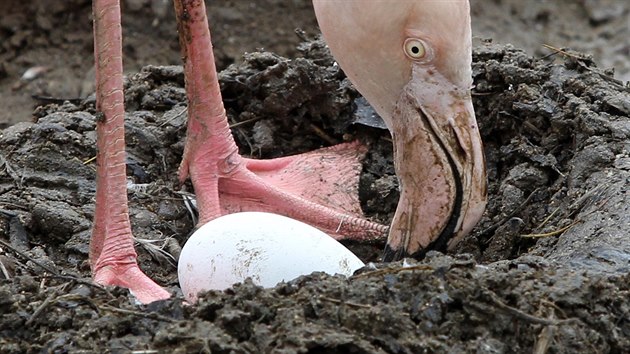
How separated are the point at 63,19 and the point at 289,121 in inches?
124

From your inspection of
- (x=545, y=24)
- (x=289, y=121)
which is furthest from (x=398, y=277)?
(x=545, y=24)

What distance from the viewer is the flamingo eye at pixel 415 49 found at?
14.2 ft

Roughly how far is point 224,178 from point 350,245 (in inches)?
21.8

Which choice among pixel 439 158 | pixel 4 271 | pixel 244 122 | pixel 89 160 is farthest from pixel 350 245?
pixel 4 271

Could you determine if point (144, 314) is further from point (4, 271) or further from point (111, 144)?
point (111, 144)

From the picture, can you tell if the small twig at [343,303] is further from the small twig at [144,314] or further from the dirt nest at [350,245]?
the small twig at [144,314]

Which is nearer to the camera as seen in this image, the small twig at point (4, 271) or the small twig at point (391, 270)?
the small twig at point (391, 270)

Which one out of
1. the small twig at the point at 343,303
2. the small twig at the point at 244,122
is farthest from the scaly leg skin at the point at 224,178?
the small twig at the point at 343,303

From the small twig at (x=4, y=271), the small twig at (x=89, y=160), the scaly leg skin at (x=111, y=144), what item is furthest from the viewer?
the small twig at (x=89, y=160)

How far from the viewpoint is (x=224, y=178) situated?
16.9 ft

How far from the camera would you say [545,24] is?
9.18 metres

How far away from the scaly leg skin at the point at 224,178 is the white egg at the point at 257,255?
0.76m

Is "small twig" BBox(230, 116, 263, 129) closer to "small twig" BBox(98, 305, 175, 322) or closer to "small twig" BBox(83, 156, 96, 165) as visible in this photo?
"small twig" BBox(83, 156, 96, 165)

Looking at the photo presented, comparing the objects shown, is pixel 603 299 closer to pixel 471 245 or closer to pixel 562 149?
pixel 471 245
